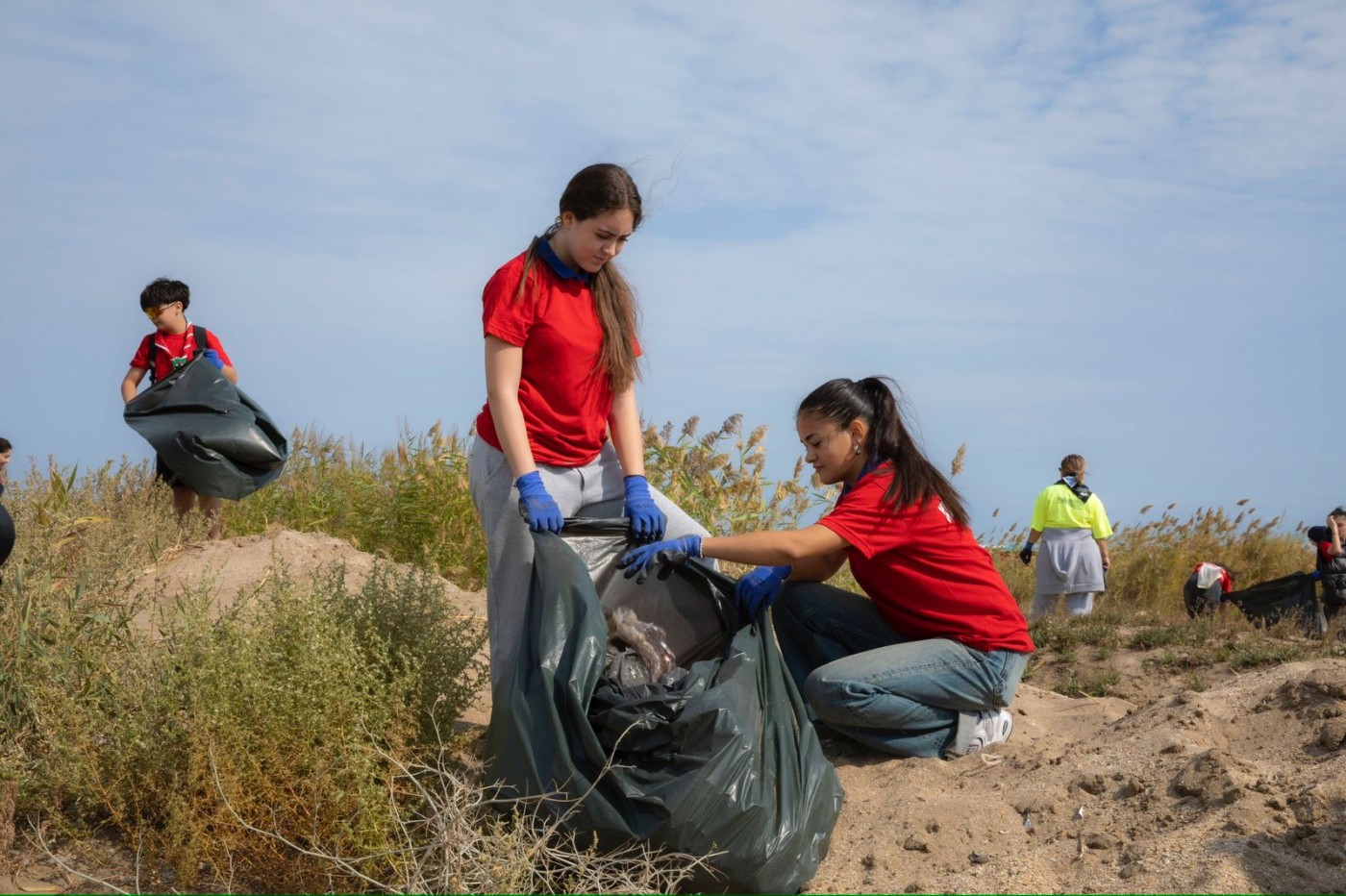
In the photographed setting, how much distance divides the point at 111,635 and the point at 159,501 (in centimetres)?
270

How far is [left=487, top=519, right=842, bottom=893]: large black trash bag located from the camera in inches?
125

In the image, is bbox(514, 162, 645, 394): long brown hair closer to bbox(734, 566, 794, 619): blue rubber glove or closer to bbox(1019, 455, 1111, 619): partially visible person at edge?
bbox(734, 566, 794, 619): blue rubber glove

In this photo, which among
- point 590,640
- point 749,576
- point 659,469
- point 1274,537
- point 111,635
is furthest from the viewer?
point 1274,537

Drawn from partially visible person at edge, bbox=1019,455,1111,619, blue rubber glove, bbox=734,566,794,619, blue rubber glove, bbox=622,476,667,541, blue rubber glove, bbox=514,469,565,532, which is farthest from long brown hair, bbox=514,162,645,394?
partially visible person at edge, bbox=1019,455,1111,619

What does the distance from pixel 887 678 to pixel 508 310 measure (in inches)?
68.9

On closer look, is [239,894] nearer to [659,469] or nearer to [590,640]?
[590,640]

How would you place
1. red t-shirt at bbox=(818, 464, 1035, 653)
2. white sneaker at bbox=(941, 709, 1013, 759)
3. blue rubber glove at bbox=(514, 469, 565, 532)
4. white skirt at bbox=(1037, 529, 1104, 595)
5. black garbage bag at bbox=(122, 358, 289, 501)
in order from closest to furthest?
1. blue rubber glove at bbox=(514, 469, 565, 532)
2. red t-shirt at bbox=(818, 464, 1035, 653)
3. white sneaker at bbox=(941, 709, 1013, 759)
4. black garbage bag at bbox=(122, 358, 289, 501)
5. white skirt at bbox=(1037, 529, 1104, 595)

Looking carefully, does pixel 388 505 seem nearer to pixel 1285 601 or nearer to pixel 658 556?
pixel 658 556

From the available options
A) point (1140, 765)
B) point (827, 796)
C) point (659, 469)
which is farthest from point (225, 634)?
point (659, 469)

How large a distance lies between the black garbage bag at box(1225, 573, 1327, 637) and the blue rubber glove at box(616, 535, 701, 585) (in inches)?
247

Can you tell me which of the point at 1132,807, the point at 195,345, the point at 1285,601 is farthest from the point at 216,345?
the point at 1285,601

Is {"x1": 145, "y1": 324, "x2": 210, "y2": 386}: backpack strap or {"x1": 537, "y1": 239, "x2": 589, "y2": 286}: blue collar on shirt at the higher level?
{"x1": 145, "y1": 324, "x2": 210, "y2": 386}: backpack strap

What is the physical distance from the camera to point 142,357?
7.28 m

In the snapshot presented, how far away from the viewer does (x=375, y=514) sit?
746 centimetres
